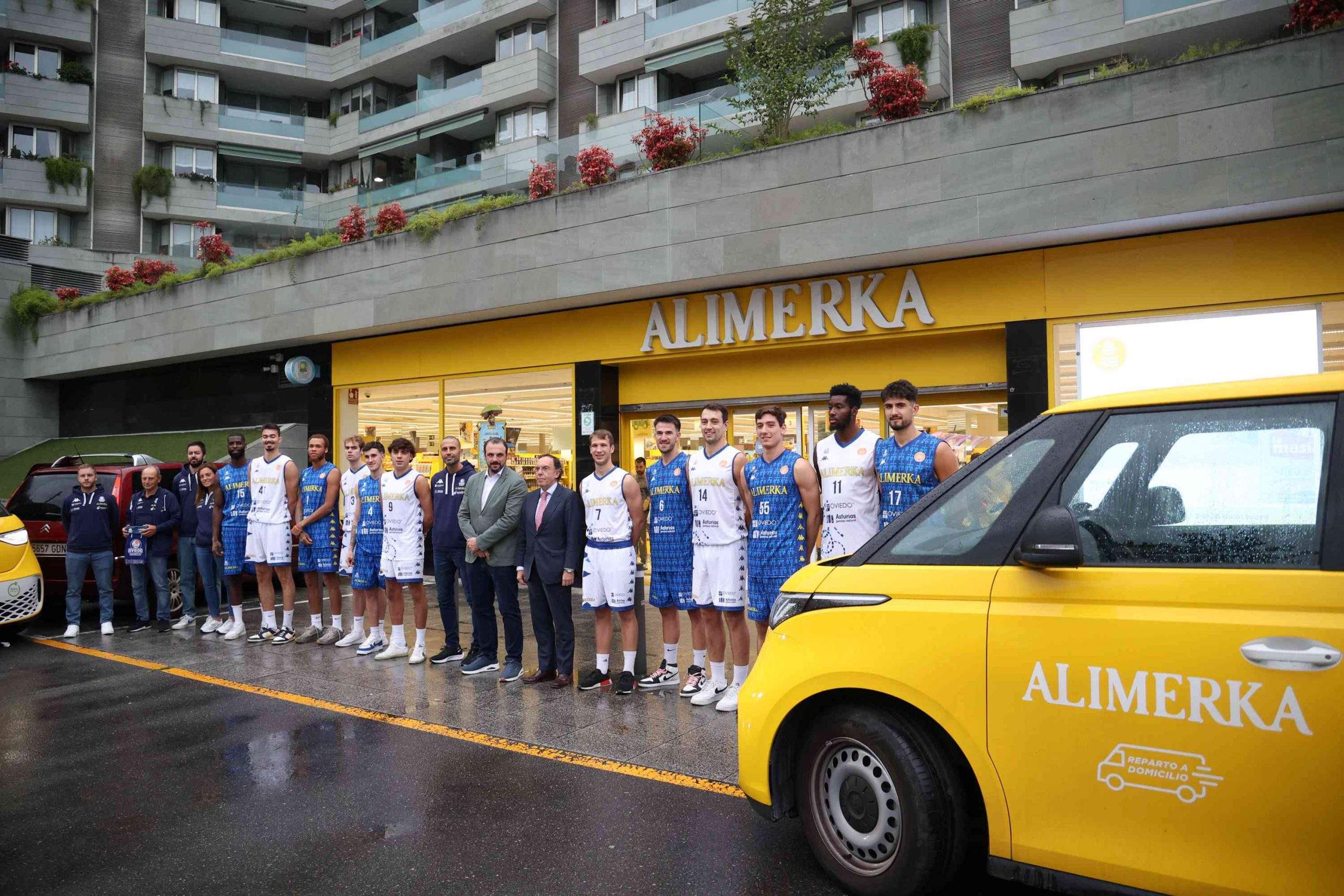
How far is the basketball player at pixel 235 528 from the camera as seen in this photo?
9.29 meters

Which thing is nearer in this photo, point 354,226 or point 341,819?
point 341,819

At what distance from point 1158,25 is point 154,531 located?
46.3 feet

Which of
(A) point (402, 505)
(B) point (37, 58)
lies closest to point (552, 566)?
(A) point (402, 505)

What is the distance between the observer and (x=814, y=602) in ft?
11.1

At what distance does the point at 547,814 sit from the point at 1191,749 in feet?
9.48

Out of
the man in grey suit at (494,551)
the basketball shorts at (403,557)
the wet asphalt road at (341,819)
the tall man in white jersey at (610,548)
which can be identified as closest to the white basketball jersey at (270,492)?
the basketball shorts at (403,557)

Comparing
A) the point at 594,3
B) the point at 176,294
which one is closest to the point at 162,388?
the point at 176,294

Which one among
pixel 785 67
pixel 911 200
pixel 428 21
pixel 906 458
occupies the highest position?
pixel 428 21

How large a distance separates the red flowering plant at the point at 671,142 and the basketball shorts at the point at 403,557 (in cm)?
666

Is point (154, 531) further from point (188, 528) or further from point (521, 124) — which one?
point (521, 124)

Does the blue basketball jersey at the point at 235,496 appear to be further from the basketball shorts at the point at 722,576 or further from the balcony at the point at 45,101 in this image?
the balcony at the point at 45,101

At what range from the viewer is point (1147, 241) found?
9320mm

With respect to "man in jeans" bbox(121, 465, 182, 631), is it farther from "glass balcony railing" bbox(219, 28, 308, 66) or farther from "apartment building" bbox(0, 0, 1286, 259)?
"glass balcony railing" bbox(219, 28, 308, 66)

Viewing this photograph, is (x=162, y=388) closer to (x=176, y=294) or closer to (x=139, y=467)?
(x=176, y=294)
